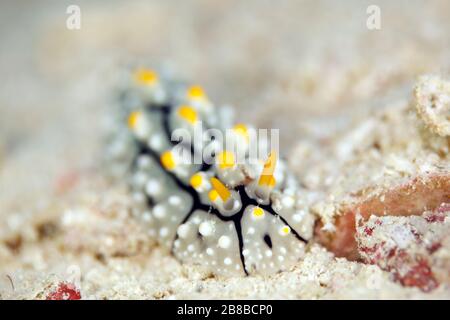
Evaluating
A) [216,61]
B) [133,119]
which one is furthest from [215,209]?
[216,61]

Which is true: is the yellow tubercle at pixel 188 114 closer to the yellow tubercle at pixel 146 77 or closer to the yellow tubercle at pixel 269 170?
the yellow tubercle at pixel 146 77

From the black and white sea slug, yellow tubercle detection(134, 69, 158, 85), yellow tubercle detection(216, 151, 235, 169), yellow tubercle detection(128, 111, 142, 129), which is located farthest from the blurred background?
yellow tubercle detection(216, 151, 235, 169)

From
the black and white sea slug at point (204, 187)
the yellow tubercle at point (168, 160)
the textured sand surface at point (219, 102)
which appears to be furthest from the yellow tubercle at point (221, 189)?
the yellow tubercle at point (168, 160)

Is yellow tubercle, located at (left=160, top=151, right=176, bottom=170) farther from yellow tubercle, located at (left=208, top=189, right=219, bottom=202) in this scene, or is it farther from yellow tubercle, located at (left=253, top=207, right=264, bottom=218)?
yellow tubercle, located at (left=253, top=207, right=264, bottom=218)

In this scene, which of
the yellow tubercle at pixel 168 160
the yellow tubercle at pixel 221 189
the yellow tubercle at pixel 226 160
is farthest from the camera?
the yellow tubercle at pixel 168 160

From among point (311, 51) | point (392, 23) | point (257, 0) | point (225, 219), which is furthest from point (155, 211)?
point (257, 0)

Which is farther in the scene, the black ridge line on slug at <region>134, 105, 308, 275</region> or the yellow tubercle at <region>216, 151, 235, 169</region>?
the yellow tubercle at <region>216, 151, 235, 169</region>

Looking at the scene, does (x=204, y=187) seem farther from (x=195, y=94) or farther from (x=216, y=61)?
(x=216, y=61)
